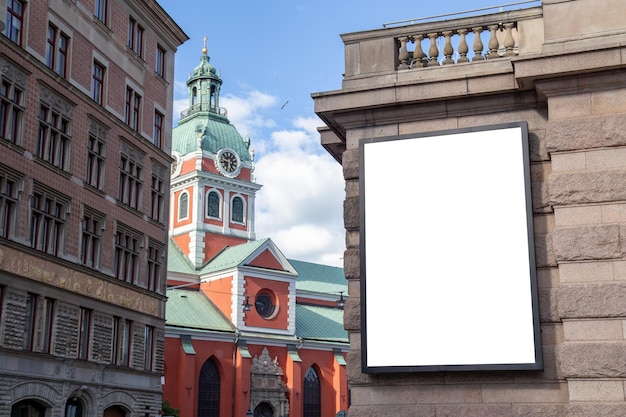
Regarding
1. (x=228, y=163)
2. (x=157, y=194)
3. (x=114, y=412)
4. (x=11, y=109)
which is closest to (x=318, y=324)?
(x=228, y=163)

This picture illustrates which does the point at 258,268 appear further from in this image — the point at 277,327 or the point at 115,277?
the point at 115,277

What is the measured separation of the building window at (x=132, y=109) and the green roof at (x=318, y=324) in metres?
35.3

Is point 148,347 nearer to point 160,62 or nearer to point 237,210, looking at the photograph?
point 160,62

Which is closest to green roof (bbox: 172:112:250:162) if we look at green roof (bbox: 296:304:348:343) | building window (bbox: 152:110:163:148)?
green roof (bbox: 296:304:348:343)

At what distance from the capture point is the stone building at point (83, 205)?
1108 inches

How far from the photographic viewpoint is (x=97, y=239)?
3341 centimetres

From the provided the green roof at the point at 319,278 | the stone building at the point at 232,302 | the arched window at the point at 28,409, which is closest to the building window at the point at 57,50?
the arched window at the point at 28,409

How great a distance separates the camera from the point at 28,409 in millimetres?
29266

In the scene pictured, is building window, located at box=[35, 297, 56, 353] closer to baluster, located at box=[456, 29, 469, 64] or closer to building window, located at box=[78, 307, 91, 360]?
building window, located at box=[78, 307, 91, 360]

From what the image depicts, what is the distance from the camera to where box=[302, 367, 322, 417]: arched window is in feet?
222

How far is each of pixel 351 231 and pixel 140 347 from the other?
82.4 ft

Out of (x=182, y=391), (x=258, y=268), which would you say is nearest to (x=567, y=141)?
(x=182, y=391)

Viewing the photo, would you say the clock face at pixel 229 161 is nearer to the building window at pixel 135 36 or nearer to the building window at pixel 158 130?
the building window at pixel 158 130

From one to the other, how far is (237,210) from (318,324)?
13019 millimetres
